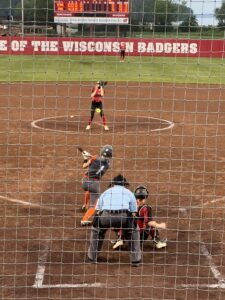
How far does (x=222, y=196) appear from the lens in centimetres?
1221

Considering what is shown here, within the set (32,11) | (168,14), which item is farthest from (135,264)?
(32,11)

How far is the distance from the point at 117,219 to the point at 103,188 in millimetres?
4087

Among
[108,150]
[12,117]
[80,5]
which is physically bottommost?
[12,117]

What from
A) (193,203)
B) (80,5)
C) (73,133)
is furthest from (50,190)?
(80,5)

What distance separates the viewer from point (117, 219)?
29.0ft

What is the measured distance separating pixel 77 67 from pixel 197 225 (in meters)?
31.1

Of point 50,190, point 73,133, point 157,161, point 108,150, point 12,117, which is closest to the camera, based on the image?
point 108,150

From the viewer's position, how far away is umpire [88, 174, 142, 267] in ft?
29.0

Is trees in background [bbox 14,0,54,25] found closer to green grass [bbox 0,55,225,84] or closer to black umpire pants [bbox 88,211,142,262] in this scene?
black umpire pants [bbox 88,211,142,262]

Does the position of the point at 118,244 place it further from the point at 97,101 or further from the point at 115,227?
the point at 97,101

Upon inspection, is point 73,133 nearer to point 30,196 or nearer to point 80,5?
point 30,196

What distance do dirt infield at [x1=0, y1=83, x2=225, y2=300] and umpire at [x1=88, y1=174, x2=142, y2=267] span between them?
25cm

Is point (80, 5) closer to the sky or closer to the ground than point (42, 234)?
closer to the sky

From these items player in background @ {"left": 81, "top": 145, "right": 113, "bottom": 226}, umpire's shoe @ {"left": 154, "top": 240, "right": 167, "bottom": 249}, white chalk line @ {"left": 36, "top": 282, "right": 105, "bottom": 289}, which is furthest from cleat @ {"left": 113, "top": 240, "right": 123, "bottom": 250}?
white chalk line @ {"left": 36, "top": 282, "right": 105, "bottom": 289}
